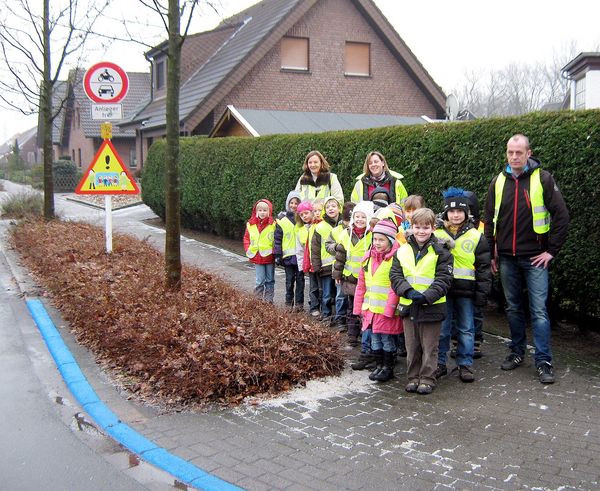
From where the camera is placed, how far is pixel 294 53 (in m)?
25.6

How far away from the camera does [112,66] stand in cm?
1001

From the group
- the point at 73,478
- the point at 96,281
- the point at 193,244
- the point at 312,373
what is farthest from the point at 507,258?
the point at 193,244

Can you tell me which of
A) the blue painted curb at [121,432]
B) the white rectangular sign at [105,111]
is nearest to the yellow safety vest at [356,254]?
the blue painted curb at [121,432]

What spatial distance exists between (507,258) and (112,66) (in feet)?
22.0

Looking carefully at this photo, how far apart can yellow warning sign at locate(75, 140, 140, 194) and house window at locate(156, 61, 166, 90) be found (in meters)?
21.3

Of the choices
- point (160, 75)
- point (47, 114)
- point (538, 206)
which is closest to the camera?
point (538, 206)

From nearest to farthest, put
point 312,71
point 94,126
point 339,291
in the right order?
point 339,291, point 312,71, point 94,126

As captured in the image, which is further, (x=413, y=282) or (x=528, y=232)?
(x=528, y=232)

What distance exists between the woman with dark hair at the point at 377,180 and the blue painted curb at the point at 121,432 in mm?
3661

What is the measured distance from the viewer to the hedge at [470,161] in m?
6.62

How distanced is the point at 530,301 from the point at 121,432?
3697mm

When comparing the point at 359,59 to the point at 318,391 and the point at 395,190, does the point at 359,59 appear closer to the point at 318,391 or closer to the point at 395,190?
the point at 395,190

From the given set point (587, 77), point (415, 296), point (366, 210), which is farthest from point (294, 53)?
point (415, 296)

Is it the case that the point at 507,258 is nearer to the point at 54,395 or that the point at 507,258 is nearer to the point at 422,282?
the point at 422,282
